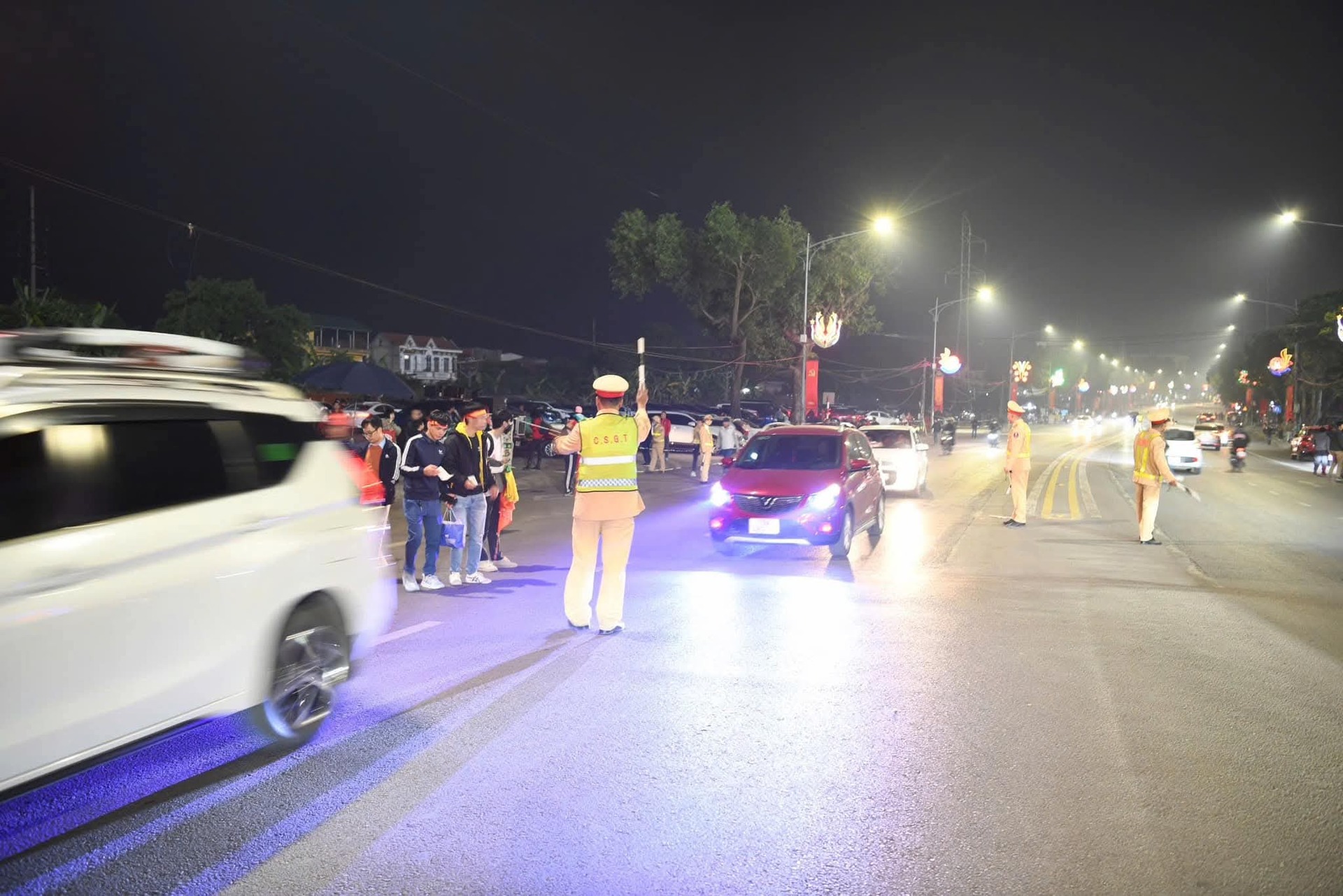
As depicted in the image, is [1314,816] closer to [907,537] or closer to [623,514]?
[623,514]

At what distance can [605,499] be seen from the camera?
7.46 meters

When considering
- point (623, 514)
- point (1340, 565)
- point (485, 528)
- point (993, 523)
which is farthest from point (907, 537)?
point (623, 514)

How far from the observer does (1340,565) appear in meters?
11.9

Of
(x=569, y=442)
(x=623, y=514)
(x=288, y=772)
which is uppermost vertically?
(x=569, y=442)

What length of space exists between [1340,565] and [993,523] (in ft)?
16.3

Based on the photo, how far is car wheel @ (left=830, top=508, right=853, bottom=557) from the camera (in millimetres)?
11219

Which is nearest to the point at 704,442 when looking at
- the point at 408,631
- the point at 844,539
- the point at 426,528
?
the point at 844,539

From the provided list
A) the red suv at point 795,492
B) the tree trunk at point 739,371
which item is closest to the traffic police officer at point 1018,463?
the red suv at point 795,492

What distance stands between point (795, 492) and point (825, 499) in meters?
0.34

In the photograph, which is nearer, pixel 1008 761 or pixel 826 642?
pixel 1008 761

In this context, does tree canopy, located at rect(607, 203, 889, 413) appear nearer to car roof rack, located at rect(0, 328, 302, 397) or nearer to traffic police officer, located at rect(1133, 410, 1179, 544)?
traffic police officer, located at rect(1133, 410, 1179, 544)

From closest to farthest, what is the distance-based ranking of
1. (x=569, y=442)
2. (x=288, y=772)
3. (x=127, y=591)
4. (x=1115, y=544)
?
(x=127, y=591) < (x=288, y=772) < (x=569, y=442) < (x=1115, y=544)

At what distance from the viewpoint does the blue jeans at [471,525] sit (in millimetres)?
9664

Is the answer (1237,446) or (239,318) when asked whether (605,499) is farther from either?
(239,318)
